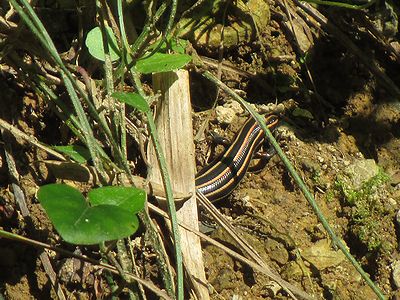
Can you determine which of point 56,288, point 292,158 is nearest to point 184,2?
point 292,158

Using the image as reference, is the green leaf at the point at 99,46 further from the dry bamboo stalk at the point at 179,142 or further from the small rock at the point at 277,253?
the small rock at the point at 277,253

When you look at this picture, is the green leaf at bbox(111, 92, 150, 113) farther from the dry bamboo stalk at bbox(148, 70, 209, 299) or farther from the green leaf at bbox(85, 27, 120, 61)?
the dry bamboo stalk at bbox(148, 70, 209, 299)

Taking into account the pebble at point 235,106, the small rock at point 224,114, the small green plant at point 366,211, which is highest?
the pebble at point 235,106

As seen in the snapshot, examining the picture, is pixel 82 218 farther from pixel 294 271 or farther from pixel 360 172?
pixel 360 172

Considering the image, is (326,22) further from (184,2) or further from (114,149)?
(114,149)

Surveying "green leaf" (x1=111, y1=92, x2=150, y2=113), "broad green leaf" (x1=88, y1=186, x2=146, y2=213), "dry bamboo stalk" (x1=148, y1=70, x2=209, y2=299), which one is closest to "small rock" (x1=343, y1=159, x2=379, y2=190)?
"dry bamboo stalk" (x1=148, y1=70, x2=209, y2=299)

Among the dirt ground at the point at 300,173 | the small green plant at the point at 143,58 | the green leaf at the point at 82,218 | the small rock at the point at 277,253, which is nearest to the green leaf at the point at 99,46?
the small green plant at the point at 143,58
